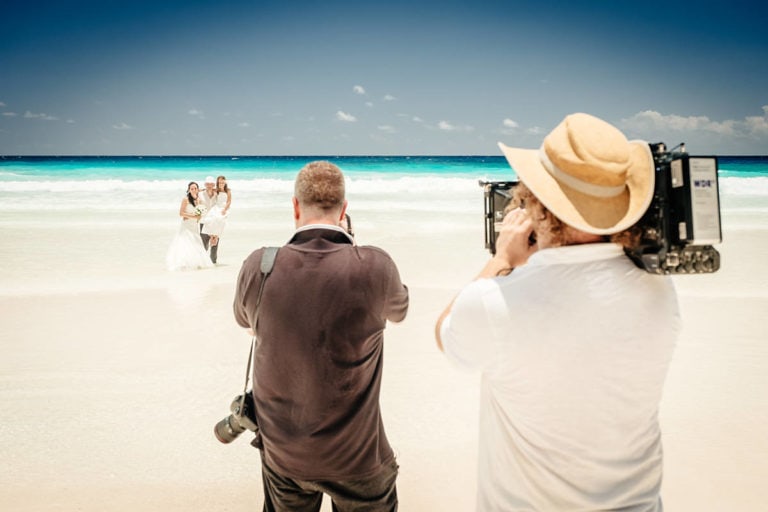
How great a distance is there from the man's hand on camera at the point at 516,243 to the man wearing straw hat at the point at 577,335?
8cm

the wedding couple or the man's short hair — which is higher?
the wedding couple

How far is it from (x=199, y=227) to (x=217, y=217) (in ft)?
1.10

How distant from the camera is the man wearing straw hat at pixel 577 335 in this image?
129 cm

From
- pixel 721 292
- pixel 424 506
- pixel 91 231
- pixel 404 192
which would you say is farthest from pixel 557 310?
pixel 404 192

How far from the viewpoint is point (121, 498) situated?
9.80 ft

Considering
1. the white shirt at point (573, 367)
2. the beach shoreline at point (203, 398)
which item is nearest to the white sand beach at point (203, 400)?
the beach shoreline at point (203, 398)

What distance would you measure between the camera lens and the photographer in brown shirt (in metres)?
0.13

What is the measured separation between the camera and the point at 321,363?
1.84m

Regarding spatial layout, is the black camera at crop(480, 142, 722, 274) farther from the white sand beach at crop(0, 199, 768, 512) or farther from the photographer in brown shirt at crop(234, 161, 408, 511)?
the white sand beach at crop(0, 199, 768, 512)

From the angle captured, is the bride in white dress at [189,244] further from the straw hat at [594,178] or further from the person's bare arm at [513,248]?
the straw hat at [594,178]

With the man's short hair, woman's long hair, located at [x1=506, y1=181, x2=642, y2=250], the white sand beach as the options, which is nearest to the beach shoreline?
the white sand beach

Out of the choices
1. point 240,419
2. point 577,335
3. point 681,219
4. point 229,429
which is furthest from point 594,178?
point 229,429

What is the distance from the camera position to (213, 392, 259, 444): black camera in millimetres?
2016

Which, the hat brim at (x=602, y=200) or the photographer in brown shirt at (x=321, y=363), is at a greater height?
the hat brim at (x=602, y=200)
